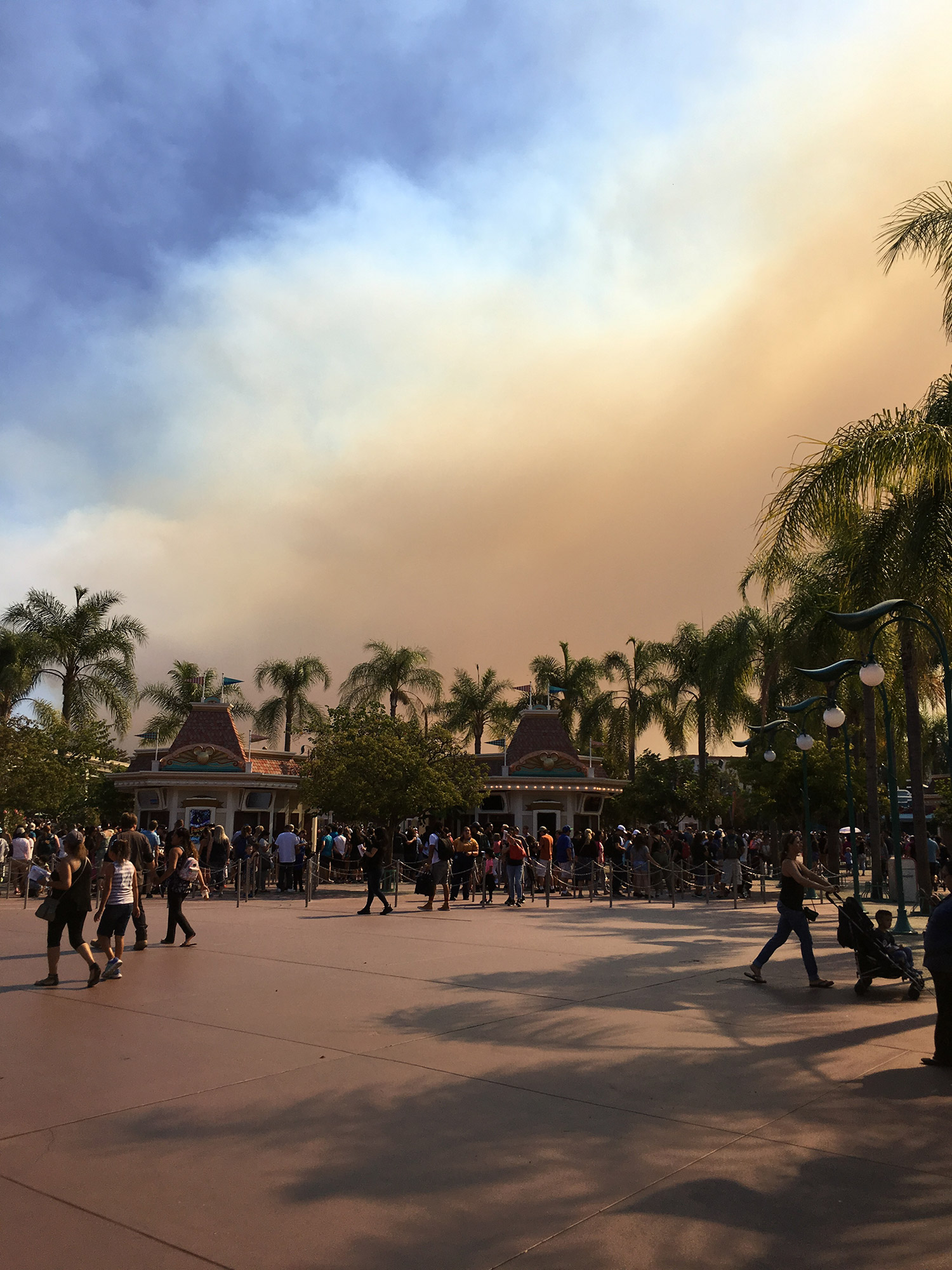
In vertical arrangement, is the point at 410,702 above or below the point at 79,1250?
above

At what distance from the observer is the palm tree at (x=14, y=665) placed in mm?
39719

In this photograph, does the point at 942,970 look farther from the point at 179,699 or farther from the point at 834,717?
the point at 179,699

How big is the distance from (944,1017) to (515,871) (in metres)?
14.5

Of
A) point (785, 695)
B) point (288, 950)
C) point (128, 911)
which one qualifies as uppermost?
point (785, 695)

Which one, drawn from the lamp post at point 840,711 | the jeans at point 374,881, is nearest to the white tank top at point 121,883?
the jeans at point 374,881

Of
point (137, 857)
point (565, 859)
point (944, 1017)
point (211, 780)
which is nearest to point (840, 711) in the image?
point (565, 859)

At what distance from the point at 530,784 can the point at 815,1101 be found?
34877 mm

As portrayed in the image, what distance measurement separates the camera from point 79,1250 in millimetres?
3818

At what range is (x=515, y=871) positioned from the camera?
20.8 m

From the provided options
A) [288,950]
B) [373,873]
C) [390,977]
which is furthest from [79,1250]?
[373,873]

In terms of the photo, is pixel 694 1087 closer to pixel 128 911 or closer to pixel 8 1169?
pixel 8 1169

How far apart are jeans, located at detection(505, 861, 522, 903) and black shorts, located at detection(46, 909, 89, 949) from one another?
1206 centimetres

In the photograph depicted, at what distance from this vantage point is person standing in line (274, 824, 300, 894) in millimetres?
24125

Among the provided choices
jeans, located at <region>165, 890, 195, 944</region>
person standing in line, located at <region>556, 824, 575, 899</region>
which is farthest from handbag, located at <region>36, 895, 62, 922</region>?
person standing in line, located at <region>556, 824, 575, 899</region>
